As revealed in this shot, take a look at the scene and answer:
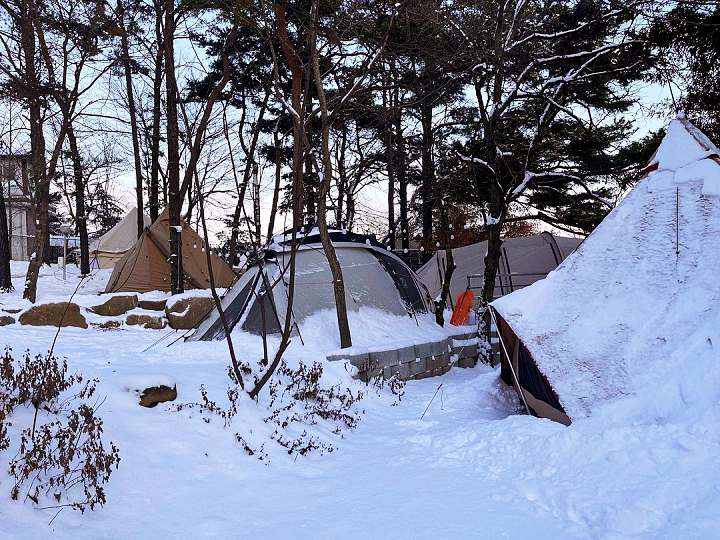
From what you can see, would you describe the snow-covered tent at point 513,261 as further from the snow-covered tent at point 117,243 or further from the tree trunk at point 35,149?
the snow-covered tent at point 117,243

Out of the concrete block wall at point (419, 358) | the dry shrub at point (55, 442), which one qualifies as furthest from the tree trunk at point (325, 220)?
the dry shrub at point (55, 442)

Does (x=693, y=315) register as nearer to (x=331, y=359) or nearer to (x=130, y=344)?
(x=331, y=359)

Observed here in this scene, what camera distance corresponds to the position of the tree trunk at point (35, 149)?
12664mm

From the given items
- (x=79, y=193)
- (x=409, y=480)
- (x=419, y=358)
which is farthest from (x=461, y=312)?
(x=79, y=193)

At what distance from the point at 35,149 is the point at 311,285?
8.48m

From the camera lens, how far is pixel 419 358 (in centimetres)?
1002

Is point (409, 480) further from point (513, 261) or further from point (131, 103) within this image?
point (131, 103)

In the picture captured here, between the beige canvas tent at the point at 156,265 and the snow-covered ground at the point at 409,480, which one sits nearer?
the snow-covered ground at the point at 409,480

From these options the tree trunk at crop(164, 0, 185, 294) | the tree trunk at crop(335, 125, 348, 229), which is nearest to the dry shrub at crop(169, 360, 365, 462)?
the tree trunk at crop(164, 0, 185, 294)

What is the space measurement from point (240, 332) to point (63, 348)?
236 cm

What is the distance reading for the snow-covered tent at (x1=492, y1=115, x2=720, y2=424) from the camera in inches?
Result: 193

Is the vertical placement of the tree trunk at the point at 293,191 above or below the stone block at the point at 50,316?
above

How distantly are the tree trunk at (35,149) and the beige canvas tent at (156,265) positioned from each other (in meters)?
3.38

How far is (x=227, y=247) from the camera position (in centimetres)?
2361
